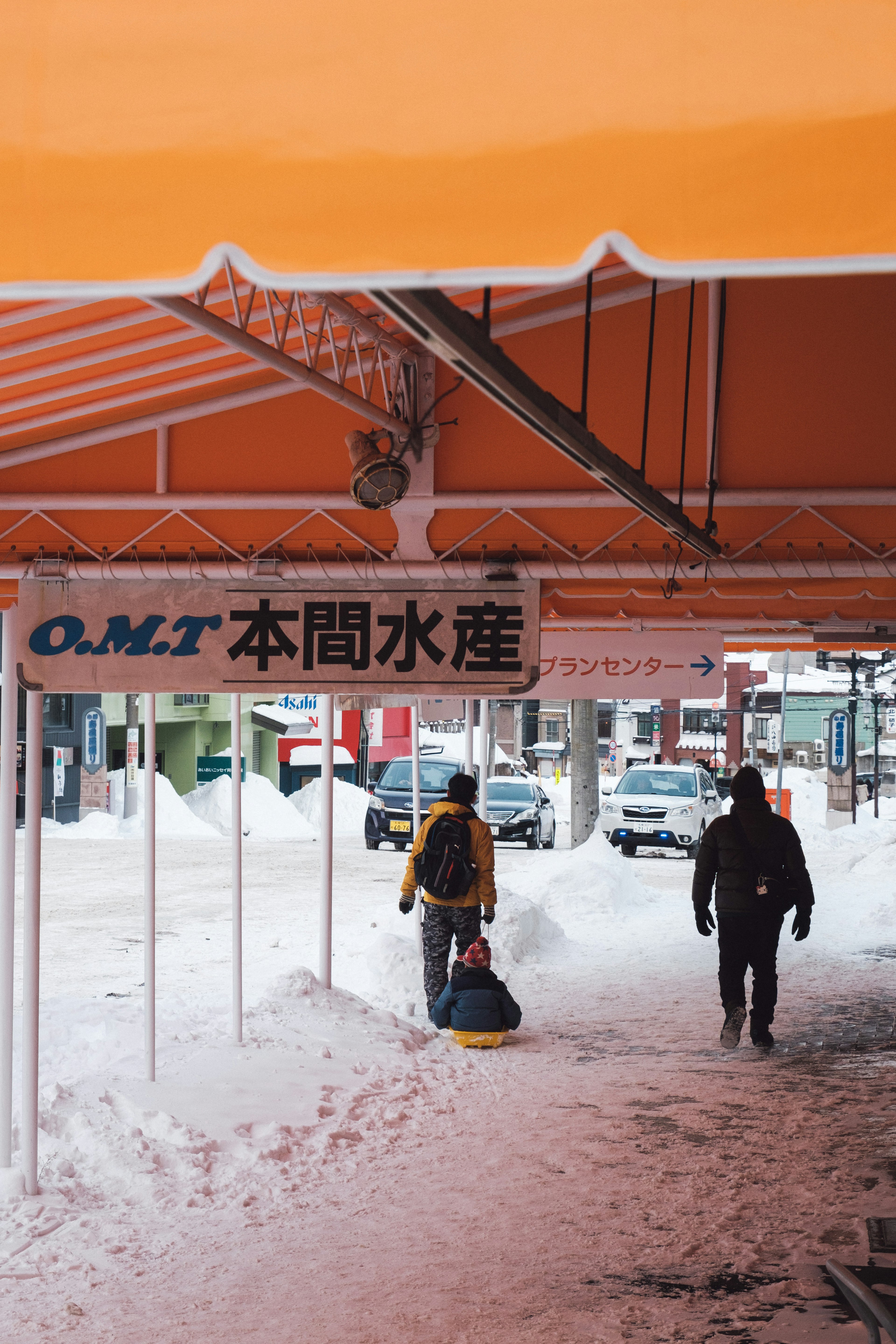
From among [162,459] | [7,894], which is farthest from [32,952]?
[162,459]

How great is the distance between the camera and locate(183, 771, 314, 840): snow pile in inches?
1113

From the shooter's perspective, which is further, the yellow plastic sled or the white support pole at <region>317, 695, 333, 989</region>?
the white support pole at <region>317, 695, 333, 989</region>

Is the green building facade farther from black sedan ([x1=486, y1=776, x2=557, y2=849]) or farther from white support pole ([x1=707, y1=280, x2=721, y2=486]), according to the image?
white support pole ([x1=707, y1=280, x2=721, y2=486])

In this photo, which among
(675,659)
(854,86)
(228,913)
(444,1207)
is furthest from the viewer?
(228,913)

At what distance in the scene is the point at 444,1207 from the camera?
18.7 ft

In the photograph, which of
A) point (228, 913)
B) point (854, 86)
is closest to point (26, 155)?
point (854, 86)

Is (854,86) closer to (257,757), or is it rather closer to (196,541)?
(196,541)

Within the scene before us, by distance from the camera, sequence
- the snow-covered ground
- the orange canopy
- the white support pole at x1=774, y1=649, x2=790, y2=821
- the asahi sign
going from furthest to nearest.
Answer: the white support pole at x1=774, y1=649, x2=790, y2=821 < the asahi sign < the snow-covered ground < the orange canopy

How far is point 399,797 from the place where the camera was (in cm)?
2341

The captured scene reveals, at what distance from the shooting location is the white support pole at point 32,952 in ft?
18.5

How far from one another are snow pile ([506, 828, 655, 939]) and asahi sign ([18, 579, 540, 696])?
9.02 m

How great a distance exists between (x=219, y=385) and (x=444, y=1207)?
4257mm

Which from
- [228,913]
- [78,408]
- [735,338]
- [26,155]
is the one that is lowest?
[228,913]

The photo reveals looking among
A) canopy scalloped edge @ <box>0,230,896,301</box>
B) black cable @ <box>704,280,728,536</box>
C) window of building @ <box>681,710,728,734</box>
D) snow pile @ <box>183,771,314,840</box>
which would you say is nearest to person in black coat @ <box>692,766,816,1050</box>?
black cable @ <box>704,280,728,536</box>
